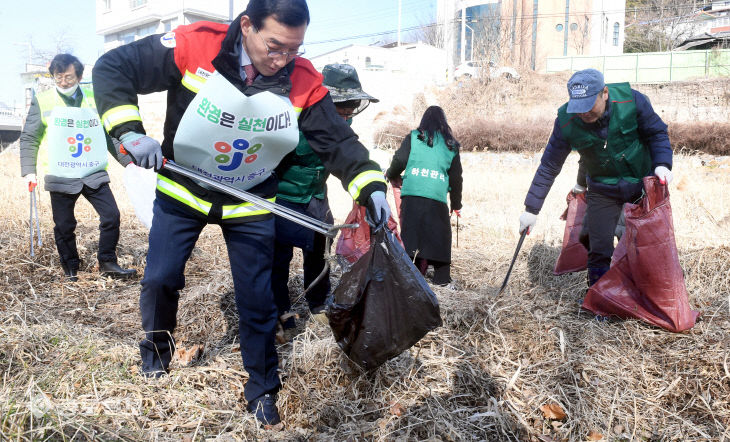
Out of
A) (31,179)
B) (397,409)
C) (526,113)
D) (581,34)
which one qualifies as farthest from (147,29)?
(397,409)

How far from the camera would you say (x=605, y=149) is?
3.53m

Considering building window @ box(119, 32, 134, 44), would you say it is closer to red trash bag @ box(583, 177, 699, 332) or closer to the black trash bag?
red trash bag @ box(583, 177, 699, 332)

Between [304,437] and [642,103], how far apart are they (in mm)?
2823

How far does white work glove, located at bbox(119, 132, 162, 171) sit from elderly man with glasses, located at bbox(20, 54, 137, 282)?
260 cm

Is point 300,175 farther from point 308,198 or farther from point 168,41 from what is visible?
point 168,41

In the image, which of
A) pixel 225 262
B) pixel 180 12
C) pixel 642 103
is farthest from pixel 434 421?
pixel 180 12

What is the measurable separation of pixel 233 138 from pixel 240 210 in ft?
1.04

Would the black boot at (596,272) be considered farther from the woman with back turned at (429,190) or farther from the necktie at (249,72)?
the necktie at (249,72)

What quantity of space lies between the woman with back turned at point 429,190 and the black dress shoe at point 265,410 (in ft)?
7.62

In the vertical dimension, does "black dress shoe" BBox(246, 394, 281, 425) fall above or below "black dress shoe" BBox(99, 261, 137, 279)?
below

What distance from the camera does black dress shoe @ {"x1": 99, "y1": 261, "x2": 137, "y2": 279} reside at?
469 centimetres

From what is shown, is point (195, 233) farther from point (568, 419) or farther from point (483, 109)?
point (483, 109)

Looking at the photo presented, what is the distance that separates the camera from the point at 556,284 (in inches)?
178

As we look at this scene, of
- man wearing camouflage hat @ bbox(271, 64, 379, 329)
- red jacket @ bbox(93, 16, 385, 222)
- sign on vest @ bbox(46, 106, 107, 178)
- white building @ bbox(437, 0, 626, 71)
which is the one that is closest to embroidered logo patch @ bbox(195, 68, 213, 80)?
red jacket @ bbox(93, 16, 385, 222)
